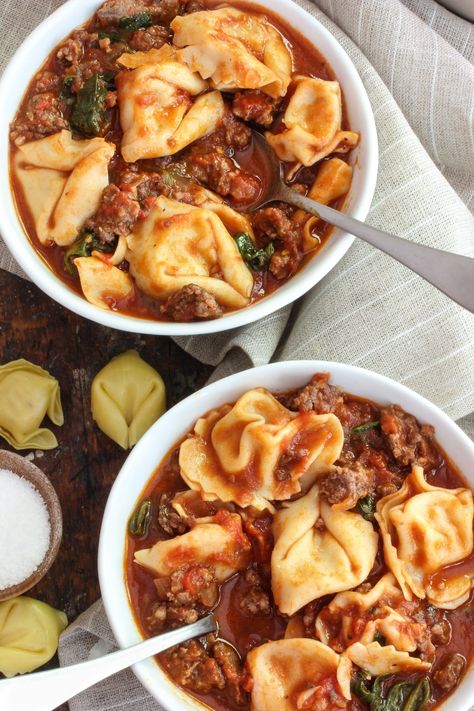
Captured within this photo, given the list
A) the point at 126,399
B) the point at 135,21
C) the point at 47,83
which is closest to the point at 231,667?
the point at 126,399

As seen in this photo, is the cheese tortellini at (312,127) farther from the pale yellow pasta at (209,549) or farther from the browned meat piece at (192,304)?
the pale yellow pasta at (209,549)

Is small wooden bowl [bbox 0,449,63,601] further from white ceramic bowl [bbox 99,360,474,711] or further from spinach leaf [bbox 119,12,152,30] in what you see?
spinach leaf [bbox 119,12,152,30]

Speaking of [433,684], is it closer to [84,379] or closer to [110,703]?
[110,703]

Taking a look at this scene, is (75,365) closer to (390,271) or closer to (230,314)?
(230,314)

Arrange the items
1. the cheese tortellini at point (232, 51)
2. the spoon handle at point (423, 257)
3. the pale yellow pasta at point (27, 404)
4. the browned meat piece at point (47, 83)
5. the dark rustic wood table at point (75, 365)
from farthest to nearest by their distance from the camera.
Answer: the dark rustic wood table at point (75, 365) → the pale yellow pasta at point (27, 404) → the browned meat piece at point (47, 83) → the cheese tortellini at point (232, 51) → the spoon handle at point (423, 257)

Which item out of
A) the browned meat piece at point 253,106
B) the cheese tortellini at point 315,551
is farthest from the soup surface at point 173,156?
the cheese tortellini at point 315,551

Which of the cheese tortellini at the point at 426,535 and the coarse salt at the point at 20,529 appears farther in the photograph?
the coarse salt at the point at 20,529
